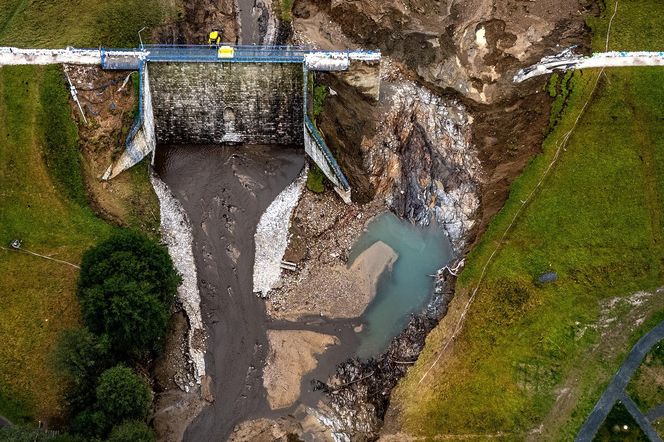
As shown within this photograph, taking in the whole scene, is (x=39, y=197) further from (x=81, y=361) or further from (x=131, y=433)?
(x=131, y=433)

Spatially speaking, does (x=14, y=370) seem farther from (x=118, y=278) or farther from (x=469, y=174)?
(x=469, y=174)

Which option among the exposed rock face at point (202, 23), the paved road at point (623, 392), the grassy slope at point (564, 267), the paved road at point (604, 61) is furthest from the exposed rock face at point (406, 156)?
the paved road at point (623, 392)

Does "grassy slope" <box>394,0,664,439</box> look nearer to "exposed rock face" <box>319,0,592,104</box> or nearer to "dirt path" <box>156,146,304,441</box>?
"exposed rock face" <box>319,0,592,104</box>

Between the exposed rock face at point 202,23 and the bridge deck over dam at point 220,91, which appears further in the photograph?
the exposed rock face at point 202,23

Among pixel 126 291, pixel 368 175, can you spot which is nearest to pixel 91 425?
pixel 126 291

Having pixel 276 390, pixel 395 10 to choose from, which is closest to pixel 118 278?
pixel 276 390

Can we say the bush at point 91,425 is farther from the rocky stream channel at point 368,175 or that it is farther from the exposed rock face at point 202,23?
the exposed rock face at point 202,23
